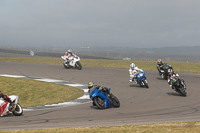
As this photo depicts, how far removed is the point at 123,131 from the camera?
344 inches

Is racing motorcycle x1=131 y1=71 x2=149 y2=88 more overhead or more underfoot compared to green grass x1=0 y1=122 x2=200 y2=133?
more overhead

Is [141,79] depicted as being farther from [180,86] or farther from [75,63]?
[75,63]

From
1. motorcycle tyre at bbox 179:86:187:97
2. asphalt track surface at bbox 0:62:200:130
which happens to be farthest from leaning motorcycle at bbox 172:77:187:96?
asphalt track surface at bbox 0:62:200:130

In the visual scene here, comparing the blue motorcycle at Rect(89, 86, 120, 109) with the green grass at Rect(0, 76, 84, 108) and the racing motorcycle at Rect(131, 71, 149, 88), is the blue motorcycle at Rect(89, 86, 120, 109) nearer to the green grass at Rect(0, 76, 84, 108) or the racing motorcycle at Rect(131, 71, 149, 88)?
the green grass at Rect(0, 76, 84, 108)

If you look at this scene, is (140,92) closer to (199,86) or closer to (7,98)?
(199,86)

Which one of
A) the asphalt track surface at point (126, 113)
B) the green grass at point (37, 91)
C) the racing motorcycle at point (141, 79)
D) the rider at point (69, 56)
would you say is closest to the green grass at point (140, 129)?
the asphalt track surface at point (126, 113)

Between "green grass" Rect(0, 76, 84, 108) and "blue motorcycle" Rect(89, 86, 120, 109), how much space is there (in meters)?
3.98

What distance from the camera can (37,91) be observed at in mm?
19828

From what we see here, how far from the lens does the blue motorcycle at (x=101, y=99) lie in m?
13.7

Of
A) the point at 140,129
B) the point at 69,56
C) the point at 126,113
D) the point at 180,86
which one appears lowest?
the point at 126,113

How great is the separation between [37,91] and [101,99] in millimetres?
7240

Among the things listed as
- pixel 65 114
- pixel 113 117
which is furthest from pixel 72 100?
pixel 113 117

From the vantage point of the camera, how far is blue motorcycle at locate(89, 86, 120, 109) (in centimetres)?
1372

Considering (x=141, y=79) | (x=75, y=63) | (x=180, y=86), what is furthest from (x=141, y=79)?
(x=75, y=63)
